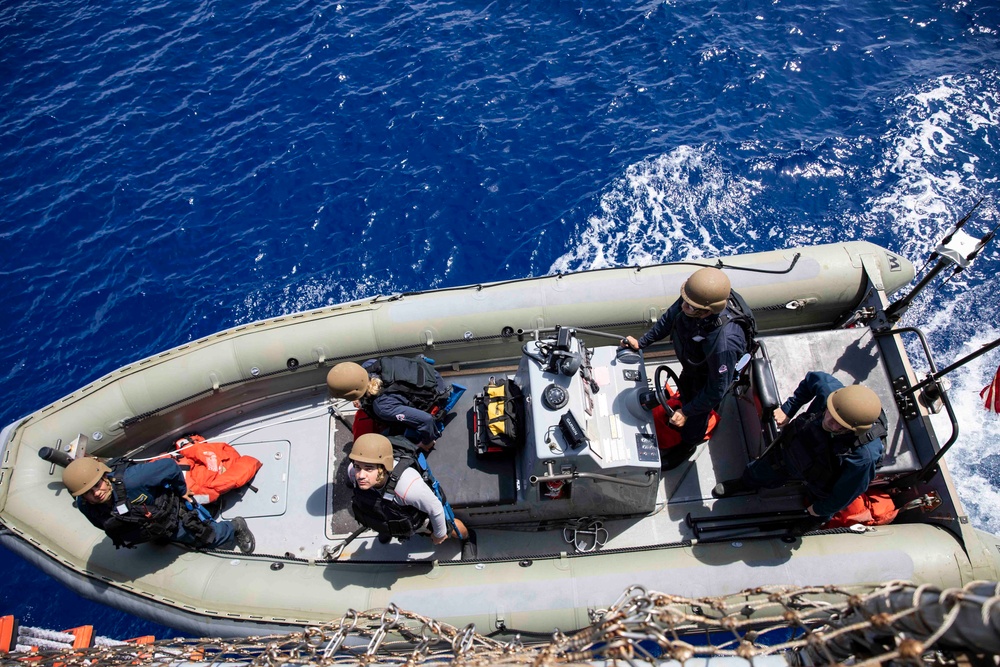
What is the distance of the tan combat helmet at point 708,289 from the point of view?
3.81 m

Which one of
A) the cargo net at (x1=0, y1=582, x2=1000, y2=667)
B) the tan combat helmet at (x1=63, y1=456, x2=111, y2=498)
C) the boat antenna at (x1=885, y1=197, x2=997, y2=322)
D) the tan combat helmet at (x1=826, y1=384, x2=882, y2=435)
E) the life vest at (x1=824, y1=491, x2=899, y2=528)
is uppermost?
the boat antenna at (x1=885, y1=197, x2=997, y2=322)

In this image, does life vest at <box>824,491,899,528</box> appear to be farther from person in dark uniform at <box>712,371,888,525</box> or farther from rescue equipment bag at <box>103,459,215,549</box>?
rescue equipment bag at <box>103,459,215,549</box>

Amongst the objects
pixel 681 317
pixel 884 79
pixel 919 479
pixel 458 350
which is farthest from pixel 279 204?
pixel 884 79

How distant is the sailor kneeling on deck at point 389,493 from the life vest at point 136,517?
1.52m

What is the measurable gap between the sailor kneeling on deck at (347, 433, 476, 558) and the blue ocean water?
15.3 feet

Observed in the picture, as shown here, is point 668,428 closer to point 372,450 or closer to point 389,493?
point 389,493

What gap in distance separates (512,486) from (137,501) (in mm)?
2729

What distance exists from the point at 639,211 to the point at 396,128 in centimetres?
451

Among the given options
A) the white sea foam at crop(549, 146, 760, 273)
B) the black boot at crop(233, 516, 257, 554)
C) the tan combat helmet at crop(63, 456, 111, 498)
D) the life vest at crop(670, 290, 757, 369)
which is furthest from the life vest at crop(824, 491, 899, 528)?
the tan combat helmet at crop(63, 456, 111, 498)

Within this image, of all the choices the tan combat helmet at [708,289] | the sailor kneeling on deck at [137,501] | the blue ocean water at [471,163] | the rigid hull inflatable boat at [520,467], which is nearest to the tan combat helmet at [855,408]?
the tan combat helmet at [708,289]

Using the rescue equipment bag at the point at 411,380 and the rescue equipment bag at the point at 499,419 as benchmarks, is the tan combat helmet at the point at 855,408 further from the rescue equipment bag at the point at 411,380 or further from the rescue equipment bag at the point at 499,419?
the rescue equipment bag at the point at 411,380

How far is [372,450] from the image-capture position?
390 cm

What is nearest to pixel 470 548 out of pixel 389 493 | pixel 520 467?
pixel 520 467

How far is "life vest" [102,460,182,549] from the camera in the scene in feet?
14.4
